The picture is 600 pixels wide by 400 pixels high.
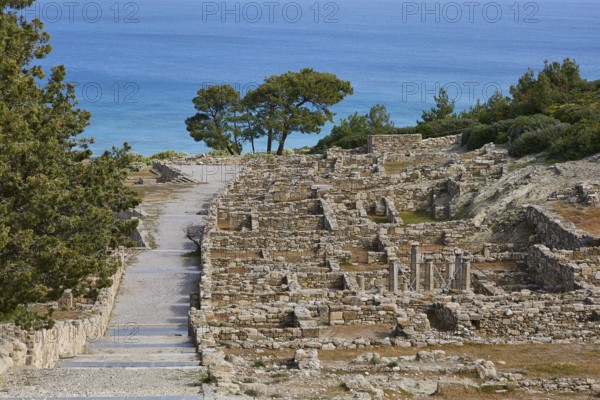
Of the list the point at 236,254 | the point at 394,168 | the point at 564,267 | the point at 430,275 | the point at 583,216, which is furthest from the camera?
the point at 394,168

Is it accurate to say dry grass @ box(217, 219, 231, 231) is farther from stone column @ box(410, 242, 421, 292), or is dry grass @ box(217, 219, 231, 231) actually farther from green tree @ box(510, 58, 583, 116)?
green tree @ box(510, 58, 583, 116)

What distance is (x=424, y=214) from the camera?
49781 millimetres

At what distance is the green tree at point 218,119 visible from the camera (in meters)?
83.8

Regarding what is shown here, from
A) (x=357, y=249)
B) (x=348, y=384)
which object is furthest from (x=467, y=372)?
(x=357, y=249)

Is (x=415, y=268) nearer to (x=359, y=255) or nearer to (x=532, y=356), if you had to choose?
(x=359, y=255)

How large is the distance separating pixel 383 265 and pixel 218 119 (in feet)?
161

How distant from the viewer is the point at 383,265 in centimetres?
3750

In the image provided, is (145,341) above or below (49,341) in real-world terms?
below

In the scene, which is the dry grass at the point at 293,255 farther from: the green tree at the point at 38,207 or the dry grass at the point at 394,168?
the dry grass at the point at 394,168

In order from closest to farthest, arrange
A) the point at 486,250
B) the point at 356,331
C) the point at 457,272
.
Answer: the point at 356,331 → the point at 457,272 → the point at 486,250

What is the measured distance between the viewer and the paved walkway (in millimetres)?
19594

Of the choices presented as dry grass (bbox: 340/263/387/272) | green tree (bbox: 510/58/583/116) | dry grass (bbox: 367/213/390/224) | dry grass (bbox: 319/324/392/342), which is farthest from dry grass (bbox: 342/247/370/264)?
green tree (bbox: 510/58/583/116)

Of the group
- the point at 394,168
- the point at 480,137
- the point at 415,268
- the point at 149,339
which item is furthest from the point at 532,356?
the point at 480,137

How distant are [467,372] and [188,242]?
2242 centimetres
